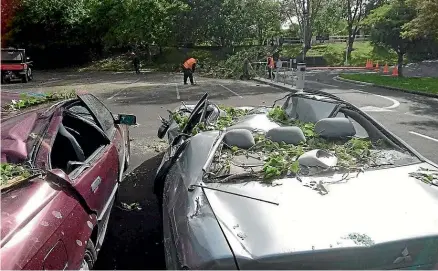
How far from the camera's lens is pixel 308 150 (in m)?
3.39

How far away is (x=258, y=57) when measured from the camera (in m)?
28.4

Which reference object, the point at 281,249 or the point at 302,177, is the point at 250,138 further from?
the point at 281,249

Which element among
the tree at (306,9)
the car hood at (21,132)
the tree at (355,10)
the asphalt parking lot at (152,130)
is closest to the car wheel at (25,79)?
the asphalt parking lot at (152,130)

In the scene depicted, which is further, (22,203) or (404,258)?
(22,203)

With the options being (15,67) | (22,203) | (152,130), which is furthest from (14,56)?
(22,203)

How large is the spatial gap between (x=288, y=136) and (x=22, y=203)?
2131 mm

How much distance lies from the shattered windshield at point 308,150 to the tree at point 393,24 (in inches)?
795

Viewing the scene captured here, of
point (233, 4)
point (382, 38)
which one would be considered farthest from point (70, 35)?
point (382, 38)

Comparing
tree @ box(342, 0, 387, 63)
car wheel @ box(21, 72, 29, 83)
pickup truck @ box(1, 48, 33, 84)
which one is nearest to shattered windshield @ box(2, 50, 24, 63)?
pickup truck @ box(1, 48, 33, 84)

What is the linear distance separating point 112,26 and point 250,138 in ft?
111

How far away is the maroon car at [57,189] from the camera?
83.7 inches

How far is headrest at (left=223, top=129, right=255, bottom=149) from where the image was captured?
3469mm

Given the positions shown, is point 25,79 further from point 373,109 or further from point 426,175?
point 426,175

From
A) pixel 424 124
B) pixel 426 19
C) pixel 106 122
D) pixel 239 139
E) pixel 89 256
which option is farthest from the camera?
pixel 426 19
